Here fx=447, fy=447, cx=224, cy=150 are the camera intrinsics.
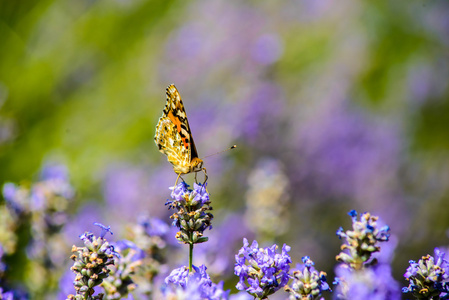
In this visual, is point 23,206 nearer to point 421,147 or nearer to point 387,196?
point 387,196

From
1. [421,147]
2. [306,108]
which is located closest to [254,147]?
[306,108]

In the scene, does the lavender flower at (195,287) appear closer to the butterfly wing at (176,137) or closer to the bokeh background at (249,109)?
the butterfly wing at (176,137)

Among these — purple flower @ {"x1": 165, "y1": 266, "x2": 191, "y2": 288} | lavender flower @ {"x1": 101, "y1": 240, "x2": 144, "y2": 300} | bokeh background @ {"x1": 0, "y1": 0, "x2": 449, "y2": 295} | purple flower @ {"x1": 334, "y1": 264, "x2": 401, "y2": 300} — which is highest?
bokeh background @ {"x1": 0, "y1": 0, "x2": 449, "y2": 295}

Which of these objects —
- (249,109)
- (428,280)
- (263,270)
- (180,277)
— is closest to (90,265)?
(180,277)

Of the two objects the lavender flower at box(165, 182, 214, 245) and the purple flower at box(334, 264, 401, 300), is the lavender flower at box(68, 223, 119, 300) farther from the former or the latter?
the purple flower at box(334, 264, 401, 300)

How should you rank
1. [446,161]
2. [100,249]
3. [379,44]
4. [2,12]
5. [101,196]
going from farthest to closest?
[379,44], [446,161], [2,12], [101,196], [100,249]

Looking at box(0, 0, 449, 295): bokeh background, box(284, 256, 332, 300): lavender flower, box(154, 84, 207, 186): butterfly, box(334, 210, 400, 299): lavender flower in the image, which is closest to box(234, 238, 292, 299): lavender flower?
box(284, 256, 332, 300): lavender flower

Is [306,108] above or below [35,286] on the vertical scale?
above
